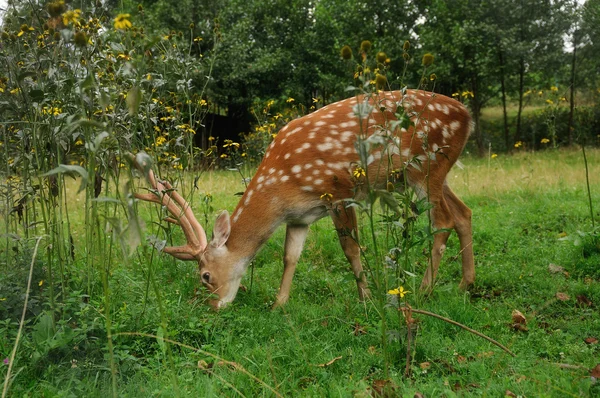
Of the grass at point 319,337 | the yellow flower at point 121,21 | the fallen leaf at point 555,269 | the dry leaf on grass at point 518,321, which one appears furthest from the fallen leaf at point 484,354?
the yellow flower at point 121,21

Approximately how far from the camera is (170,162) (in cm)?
459

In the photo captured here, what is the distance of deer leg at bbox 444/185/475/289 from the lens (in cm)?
473

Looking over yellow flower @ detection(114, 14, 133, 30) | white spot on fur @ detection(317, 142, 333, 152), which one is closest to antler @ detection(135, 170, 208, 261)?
white spot on fur @ detection(317, 142, 333, 152)

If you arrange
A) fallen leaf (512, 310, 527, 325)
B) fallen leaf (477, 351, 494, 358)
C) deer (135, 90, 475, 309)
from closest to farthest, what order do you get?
fallen leaf (477, 351, 494, 358) → fallen leaf (512, 310, 527, 325) → deer (135, 90, 475, 309)

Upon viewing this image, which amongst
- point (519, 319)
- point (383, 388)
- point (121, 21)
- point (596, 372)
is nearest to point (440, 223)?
point (519, 319)

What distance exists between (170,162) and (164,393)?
2.25m

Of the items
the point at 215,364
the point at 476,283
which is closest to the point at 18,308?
the point at 215,364

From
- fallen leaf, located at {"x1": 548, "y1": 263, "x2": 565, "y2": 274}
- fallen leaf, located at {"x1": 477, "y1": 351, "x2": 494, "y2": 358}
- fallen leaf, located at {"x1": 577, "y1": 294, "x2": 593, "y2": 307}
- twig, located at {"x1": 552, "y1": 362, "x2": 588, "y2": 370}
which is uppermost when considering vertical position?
twig, located at {"x1": 552, "y1": 362, "x2": 588, "y2": 370}

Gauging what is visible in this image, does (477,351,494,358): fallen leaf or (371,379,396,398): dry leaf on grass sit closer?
(371,379,396,398): dry leaf on grass

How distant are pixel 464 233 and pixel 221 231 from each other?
1997 millimetres

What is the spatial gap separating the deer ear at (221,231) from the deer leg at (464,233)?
Result: 1.83m

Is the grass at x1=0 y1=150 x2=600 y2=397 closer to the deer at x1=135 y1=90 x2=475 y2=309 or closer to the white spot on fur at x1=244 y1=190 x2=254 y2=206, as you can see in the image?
the deer at x1=135 y1=90 x2=475 y2=309

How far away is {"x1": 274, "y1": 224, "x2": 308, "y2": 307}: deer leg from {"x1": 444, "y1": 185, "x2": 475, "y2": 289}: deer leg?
1.26 metres

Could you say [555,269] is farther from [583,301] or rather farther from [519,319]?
[519,319]
